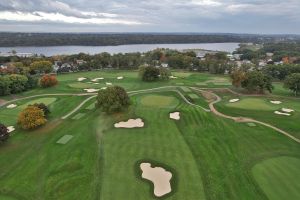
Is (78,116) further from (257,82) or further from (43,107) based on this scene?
(257,82)

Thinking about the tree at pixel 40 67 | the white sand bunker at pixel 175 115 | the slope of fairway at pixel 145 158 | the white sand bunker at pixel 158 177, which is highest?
the white sand bunker at pixel 175 115

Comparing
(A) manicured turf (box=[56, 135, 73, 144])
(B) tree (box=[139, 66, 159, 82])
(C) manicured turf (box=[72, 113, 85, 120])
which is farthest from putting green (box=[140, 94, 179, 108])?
(B) tree (box=[139, 66, 159, 82])

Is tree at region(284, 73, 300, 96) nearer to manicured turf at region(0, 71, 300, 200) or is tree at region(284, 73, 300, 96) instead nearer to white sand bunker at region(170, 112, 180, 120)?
manicured turf at region(0, 71, 300, 200)

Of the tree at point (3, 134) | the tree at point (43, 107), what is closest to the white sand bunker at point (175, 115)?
the tree at point (43, 107)

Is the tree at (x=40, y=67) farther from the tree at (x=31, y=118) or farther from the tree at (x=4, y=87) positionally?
the tree at (x=31, y=118)

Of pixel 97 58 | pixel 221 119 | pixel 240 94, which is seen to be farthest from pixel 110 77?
pixel 221 119

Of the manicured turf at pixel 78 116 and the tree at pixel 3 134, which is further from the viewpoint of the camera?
the manicured turf at pixel 78 116

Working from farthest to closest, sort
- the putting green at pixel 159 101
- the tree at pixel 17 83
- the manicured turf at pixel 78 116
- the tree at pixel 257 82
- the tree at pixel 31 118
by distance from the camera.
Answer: the tree at pixel 17 83, the tree at pixel 257 82, the putting green at pixel 159 101, the manicured turf at pixel 78 116, the tree at pixel 31 118

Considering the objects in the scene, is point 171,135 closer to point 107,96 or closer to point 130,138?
point 130,138
